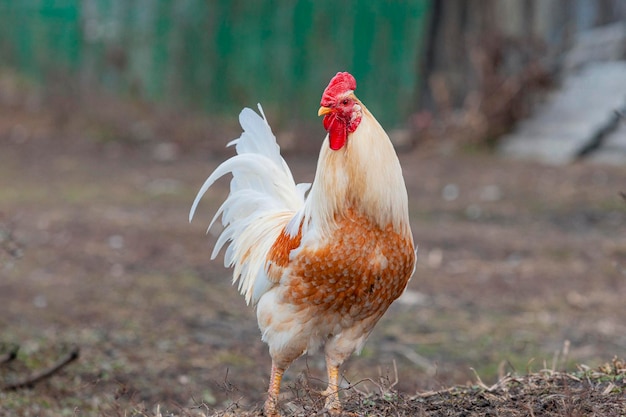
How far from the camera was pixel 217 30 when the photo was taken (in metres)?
13.7

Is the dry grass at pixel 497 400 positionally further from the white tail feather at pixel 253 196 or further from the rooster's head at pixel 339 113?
the rooster's head at pixel 339 113

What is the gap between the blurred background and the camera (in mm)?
5574

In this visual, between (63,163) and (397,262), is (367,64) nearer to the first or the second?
(63,163)

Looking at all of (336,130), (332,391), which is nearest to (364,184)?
(336,130)

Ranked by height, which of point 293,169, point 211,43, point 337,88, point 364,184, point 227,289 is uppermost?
point 337,88

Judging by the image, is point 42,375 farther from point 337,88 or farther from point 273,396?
point 337,88

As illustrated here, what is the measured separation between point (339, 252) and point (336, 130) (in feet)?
1.57

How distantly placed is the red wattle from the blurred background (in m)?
1.25

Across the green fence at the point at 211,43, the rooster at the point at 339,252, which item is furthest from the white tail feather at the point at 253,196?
the green fence at the point at 211,43

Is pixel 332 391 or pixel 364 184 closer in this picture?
pixel 364 184

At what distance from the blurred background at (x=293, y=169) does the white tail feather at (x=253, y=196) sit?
748mm

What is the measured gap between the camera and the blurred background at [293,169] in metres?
5.57

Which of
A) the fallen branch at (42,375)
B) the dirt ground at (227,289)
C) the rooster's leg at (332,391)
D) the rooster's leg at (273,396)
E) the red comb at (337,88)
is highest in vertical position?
the red comb at (337,88)

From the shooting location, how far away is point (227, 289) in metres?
7.11
